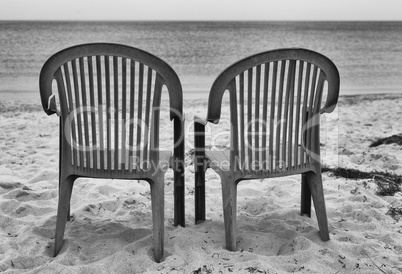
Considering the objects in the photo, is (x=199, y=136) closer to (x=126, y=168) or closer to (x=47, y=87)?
(x=126, y=168)

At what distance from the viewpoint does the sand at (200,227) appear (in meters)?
2.65

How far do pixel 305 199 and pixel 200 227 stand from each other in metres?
0.79

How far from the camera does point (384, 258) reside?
2717 millimetres

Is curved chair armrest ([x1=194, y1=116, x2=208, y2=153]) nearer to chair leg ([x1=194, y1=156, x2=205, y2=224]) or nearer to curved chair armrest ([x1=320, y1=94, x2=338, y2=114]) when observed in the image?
chair leg ([x1=194, y1=156, x2=205, y2=224])

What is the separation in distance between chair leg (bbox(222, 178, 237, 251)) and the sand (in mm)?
79

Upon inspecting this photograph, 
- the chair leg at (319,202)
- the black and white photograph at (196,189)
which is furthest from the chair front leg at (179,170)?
the chair leg at (319,202)

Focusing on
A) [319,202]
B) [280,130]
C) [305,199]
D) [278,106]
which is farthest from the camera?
[305,199]

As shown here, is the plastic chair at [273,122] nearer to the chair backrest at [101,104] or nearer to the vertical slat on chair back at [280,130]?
the vertical slat on chair back at [280,130]

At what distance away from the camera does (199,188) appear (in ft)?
10.6

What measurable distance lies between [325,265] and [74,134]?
5.21ft

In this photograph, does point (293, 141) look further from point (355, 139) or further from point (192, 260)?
point (355, 139)

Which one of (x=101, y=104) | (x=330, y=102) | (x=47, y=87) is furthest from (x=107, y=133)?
(x=330, y=102)

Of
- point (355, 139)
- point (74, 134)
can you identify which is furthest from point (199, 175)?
point (355, 139)

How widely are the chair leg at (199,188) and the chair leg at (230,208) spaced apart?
365 millimetres
